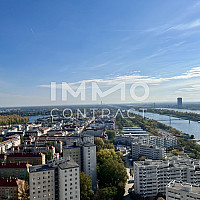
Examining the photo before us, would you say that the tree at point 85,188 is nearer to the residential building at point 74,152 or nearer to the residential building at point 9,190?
the residential building at point 74,152

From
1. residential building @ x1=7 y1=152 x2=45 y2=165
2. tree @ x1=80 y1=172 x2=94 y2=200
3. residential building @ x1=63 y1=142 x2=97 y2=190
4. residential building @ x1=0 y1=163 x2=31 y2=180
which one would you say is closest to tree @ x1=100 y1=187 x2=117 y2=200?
tree @ x1=80 y1=172 x2=94 y2=200

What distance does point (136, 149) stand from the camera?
8.29m

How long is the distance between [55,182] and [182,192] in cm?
221

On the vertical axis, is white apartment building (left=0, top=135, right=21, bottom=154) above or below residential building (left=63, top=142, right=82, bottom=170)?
below

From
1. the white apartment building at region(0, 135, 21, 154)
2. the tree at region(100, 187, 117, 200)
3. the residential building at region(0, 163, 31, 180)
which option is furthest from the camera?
the white apartment building at region(0, 135, 21, 154)

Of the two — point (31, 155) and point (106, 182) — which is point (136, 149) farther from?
point (31, 155)

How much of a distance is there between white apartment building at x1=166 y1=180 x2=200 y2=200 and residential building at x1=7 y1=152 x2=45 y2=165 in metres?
4.80

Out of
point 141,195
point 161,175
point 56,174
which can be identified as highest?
point 56,174

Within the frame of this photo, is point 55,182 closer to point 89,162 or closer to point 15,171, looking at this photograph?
point 89,162

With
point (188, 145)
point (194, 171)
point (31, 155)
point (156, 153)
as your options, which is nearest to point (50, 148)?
point (31, 155)

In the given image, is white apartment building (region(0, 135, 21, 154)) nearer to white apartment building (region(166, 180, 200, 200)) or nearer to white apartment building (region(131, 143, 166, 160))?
white apartment building (region(131, 143, 166, 160))

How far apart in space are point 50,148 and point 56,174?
14.4 feet

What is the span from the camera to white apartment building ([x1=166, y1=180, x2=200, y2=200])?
122 inches

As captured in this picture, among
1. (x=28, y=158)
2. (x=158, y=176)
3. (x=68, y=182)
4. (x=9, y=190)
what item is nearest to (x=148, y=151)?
(x=158, y=176)
